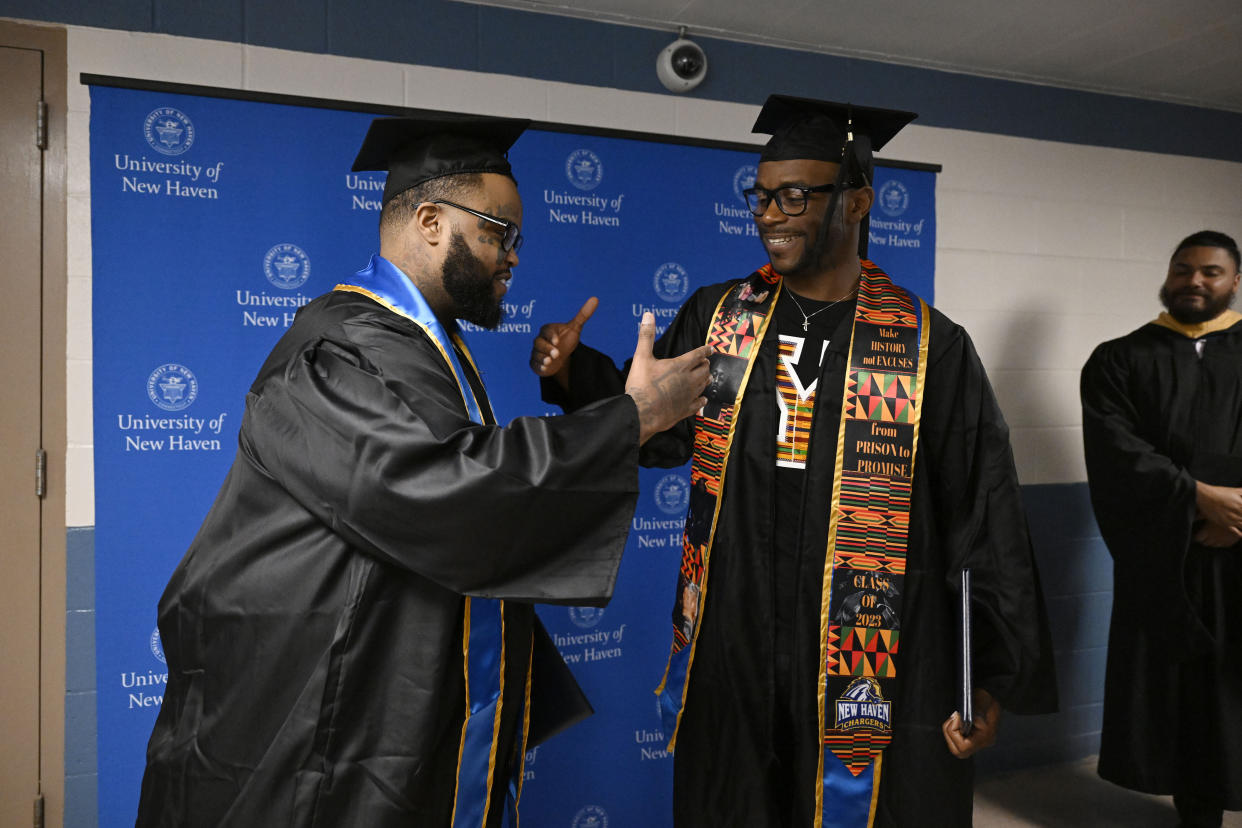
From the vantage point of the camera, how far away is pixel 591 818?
9.00ft

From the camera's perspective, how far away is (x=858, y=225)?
199 centimetres

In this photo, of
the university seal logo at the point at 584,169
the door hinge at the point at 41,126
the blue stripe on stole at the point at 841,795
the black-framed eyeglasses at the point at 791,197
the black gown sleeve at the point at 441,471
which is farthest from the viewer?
the university seal logo at the point at 584,169

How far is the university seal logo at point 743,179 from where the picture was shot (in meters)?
2.86

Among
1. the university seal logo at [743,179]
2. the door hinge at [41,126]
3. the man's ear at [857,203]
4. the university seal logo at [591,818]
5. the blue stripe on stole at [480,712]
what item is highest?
the university seal logo at [743,179]

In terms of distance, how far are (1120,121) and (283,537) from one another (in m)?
3.79

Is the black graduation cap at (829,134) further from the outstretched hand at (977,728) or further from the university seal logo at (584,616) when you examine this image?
the university seal logo at (584,616)

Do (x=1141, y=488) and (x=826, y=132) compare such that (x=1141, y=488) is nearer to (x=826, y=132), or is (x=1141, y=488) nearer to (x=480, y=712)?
(x=826, y=132)

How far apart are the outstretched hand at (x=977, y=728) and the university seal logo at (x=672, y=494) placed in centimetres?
126

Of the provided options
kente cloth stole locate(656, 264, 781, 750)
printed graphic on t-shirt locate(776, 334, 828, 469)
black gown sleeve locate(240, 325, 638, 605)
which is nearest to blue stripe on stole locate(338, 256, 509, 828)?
black gown sleeve locate(240, 325, 638, 605)

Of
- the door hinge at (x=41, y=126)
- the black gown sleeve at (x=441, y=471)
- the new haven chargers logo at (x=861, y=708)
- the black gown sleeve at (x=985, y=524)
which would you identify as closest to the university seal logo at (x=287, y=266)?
the door hinge at (x=41, y=126)

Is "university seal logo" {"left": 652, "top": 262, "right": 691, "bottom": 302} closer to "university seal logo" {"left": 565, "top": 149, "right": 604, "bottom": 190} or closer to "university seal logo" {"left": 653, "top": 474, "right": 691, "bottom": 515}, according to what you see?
"university seal logo" {"left": 565, "top": 149, "right": 604, "bottom": 190}

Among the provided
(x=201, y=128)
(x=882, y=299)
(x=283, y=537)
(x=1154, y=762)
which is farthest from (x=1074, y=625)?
(x=201, y=128)

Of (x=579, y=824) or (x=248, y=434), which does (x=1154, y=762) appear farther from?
(x=248, y=434)

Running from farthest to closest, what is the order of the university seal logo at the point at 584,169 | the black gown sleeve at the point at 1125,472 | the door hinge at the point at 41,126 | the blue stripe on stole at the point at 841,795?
the black gown sleeve at the point at 1125,472 → the university seal logo at the point at 584,169 → the door hinge at the point at 41,126 → the blue stripe on stole at the point at 841,795
